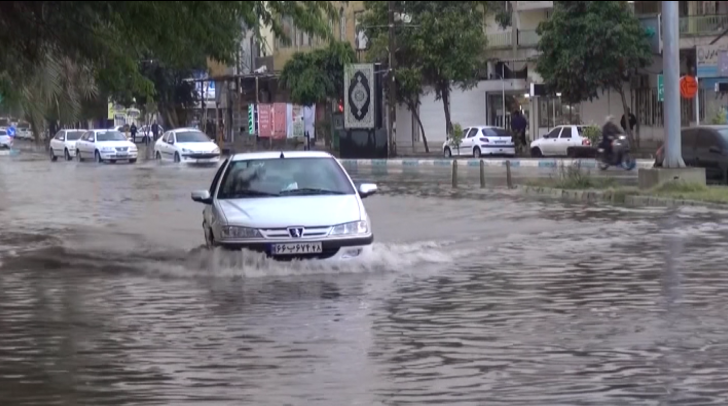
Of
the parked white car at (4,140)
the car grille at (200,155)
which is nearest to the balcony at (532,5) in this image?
the car grille at (200,155)

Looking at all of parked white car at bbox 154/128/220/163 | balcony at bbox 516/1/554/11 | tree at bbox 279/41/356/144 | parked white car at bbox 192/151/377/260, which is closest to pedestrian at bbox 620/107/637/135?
balcony at bbox 516/1/554/11

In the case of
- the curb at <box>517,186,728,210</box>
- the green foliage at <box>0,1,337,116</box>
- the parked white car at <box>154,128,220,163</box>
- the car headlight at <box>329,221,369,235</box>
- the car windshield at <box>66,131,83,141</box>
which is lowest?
the curb at <box>517,186,728,210</box>

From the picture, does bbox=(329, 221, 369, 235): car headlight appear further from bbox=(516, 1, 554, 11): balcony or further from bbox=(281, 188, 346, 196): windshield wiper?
bbox=(516, 1, 554, 11): balcony

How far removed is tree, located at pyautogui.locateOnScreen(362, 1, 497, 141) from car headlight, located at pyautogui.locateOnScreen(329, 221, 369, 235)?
138ft

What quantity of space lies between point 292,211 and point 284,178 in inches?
53.9

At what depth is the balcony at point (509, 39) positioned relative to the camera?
62691 millimetres

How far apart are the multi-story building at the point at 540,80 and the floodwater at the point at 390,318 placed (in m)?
31.2

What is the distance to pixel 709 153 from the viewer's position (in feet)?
99.7

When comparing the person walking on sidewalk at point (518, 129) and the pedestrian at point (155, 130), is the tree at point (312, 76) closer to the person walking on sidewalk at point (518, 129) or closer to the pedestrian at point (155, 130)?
the person walking on sidewalk at point (518, 129)

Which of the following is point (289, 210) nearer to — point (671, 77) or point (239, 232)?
point (239, 232)

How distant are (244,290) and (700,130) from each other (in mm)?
18476

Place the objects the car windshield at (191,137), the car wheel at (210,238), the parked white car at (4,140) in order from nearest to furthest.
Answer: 1. the car wheel at (210,238)
2. the car windshield at (191,137)
3. the parked white car at (4,140)

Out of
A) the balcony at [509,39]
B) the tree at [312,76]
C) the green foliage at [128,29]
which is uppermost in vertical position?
the balcony at [509,39]

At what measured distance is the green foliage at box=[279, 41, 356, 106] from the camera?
66.0m
